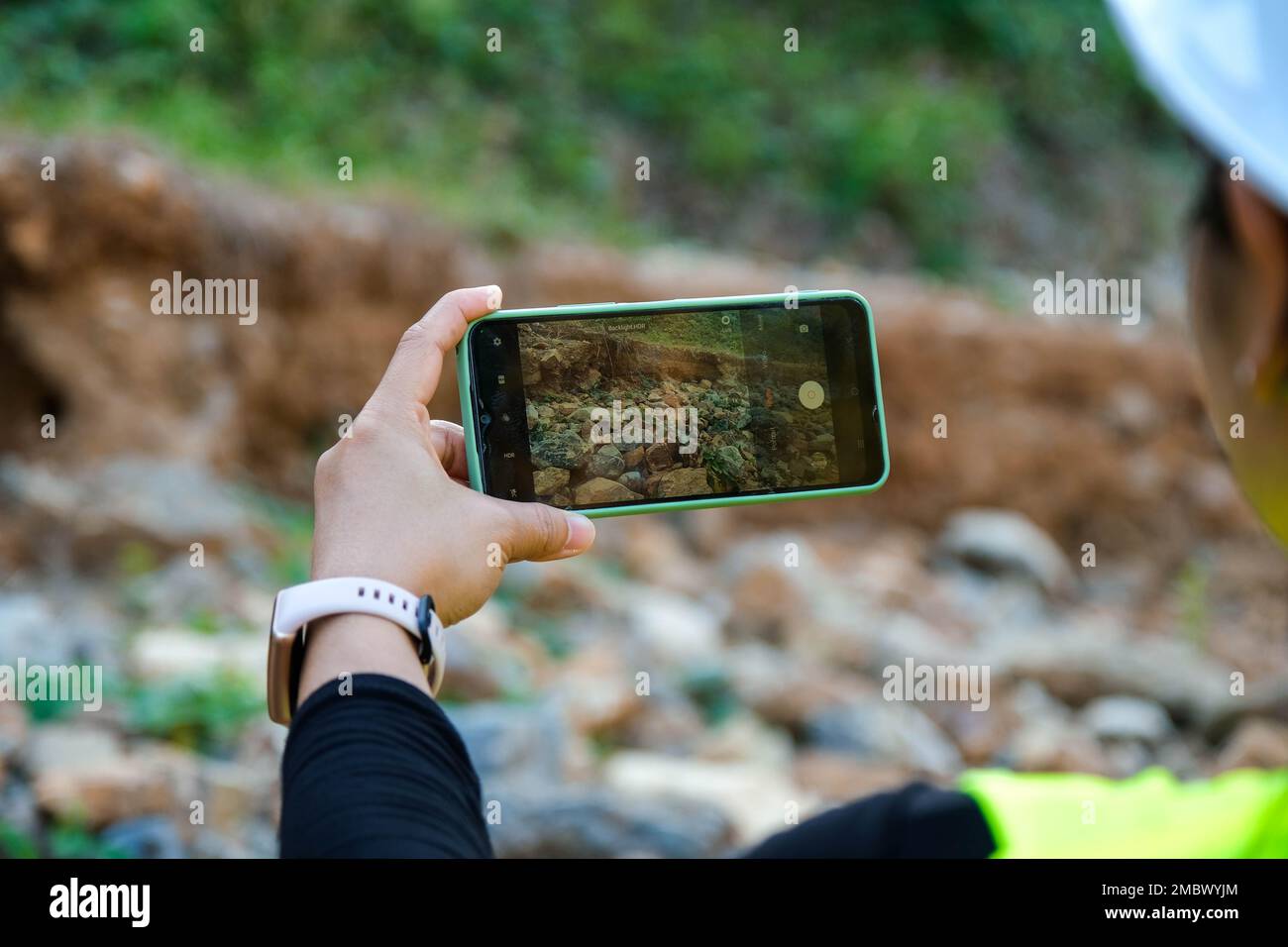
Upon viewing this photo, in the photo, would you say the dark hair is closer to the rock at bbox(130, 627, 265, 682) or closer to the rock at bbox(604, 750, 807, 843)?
the rock at bbox(604, 750, 807, 843)

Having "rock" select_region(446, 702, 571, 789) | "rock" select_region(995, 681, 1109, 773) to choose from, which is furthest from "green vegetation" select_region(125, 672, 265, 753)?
"rock" select_region(995, 681, 1109, 773)

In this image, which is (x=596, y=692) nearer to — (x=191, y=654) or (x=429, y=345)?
(x=191, y=654)

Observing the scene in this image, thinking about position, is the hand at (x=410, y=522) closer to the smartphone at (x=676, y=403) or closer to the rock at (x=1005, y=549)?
the smartphone at (x=676, y=403)

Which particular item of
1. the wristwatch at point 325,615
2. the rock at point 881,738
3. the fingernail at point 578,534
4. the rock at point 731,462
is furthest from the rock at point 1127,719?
the wristwatch at point 325,615

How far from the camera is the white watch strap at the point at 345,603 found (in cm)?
78

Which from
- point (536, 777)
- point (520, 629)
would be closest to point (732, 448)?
point (536, 777)

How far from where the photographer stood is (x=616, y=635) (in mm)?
4297

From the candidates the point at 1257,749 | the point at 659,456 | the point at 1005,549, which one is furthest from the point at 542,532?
the point at 1005,549

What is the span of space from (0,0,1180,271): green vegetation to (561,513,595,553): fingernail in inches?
183

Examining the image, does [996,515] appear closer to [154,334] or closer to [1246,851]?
[154,334]

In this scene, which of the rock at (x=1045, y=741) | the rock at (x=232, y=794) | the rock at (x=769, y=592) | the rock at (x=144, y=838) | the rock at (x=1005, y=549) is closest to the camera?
the rock at (x=144, y=838)

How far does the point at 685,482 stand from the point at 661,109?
28.6ft

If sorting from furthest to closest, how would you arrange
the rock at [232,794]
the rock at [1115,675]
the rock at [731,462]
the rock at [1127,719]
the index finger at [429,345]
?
the rock at [1115,675], the rock at [1127,719], the rock at [232,794], the rock at [731,462], the index finger at [429,345]

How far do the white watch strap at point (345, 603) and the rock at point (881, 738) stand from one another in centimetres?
313
